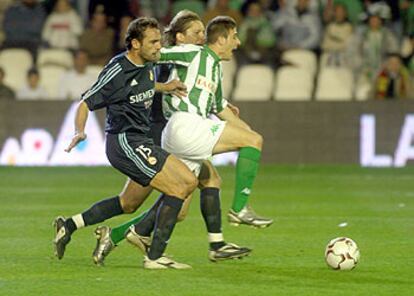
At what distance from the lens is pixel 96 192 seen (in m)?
15.2

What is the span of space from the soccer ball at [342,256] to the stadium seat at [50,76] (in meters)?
11.8

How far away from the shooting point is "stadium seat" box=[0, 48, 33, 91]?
2034 cm

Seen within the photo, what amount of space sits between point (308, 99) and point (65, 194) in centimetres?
564

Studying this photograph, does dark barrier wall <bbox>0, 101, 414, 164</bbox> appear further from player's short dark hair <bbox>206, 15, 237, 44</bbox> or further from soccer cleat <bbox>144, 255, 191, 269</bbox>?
soccer cleat <bbox>144, 255, 191, 269</bbox>

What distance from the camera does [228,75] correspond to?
20.4m

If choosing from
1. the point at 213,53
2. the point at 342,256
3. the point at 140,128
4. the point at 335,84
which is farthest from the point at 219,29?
the point at 335,84

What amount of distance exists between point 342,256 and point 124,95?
187cm

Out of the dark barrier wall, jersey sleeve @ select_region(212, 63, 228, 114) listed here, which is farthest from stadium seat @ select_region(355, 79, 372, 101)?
jersey sleeve @ select_region(212, 63, 228, 114)

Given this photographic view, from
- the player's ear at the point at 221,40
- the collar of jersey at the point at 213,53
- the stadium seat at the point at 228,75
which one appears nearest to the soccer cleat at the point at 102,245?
the collar of jersey at the point at 213,53

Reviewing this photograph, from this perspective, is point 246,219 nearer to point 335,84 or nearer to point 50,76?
point 335,84

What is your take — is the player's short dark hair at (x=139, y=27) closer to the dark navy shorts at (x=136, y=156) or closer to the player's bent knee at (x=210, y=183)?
the dark navy shorts at (x=136, y=156)

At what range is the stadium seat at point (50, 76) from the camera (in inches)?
797

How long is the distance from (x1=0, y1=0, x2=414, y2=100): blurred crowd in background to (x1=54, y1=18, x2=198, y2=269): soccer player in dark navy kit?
429 inches

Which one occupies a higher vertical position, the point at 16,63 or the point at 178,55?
the point at 178,55
